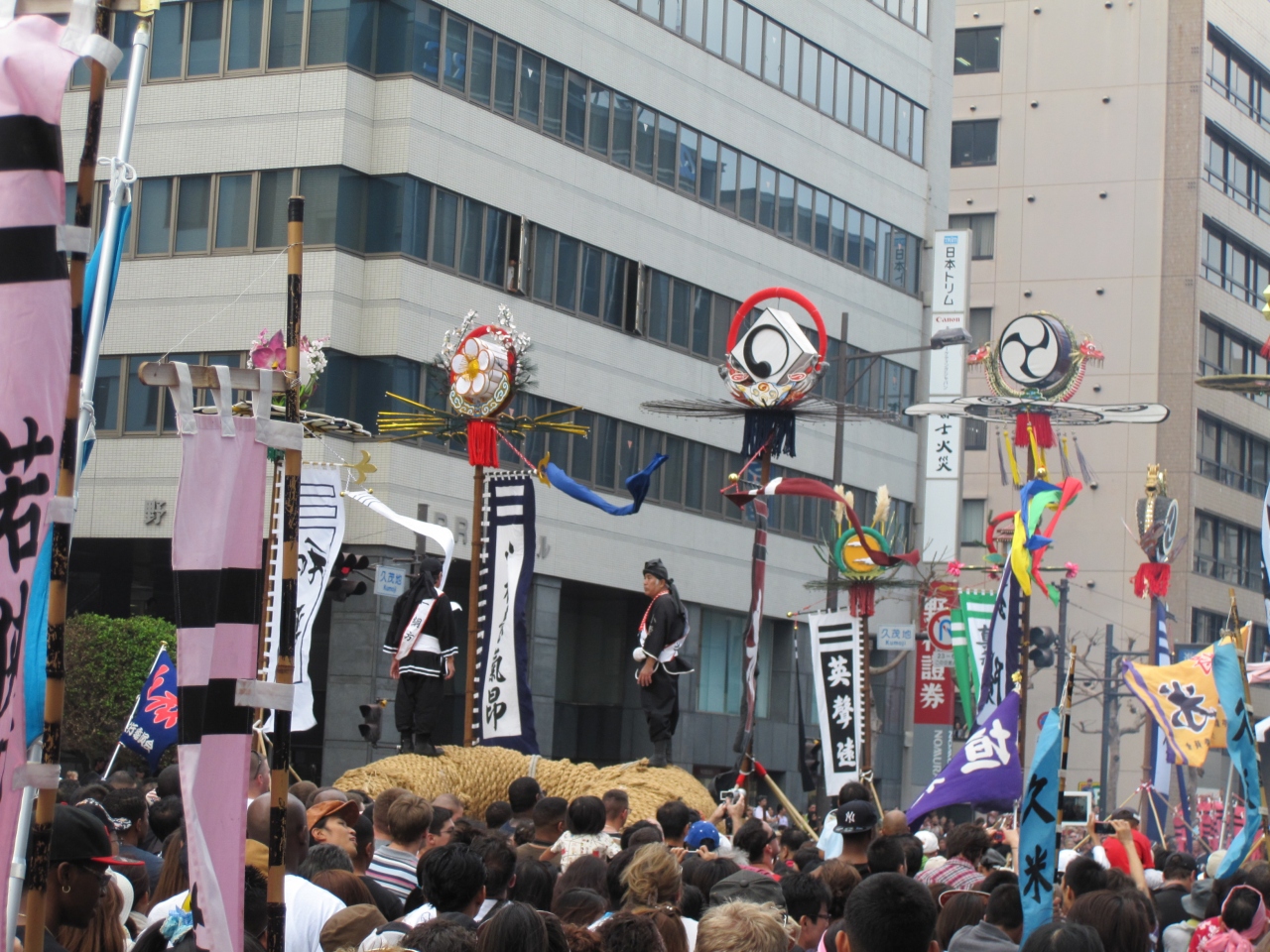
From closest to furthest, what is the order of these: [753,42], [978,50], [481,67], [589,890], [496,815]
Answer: [589,890], [496,815], [481,67], [753,42], [978,50]

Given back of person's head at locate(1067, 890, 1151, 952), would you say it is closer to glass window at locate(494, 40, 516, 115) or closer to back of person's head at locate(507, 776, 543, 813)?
back of person's head at locate(507, 776, 543, 813)

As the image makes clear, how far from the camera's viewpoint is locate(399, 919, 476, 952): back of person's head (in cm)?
528

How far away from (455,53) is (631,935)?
2901 centimetres

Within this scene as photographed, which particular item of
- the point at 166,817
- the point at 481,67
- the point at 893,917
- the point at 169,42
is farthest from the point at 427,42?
the point at 893,917

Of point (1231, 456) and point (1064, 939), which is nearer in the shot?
point (1064, 939)

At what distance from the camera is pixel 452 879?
6355 mm

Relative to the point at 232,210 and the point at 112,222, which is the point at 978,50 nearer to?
the point at 232,210

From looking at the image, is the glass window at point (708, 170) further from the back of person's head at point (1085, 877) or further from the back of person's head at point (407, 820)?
the back of person's head at point (1085, 877)

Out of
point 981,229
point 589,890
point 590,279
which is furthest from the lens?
point 981,229

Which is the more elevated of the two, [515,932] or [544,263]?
[544,263]

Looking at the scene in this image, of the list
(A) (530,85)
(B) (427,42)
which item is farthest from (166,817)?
(A) (530,85)

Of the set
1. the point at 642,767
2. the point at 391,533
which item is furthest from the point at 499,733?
the point at 391,533

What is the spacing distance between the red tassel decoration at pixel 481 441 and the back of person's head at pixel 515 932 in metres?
10.0

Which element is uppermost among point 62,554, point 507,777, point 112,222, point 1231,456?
point 1231,456
